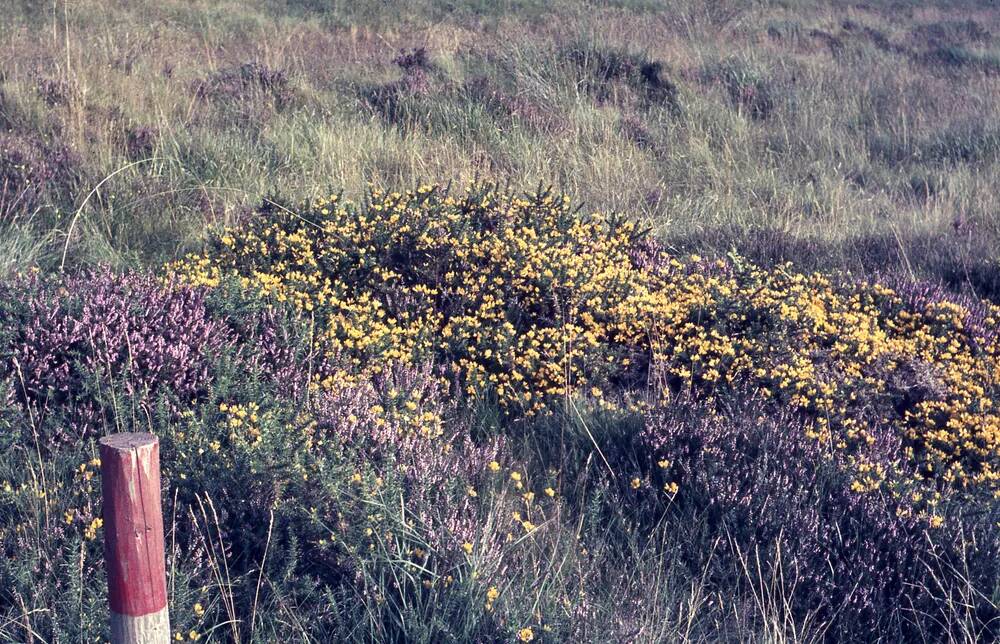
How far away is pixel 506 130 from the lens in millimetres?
7406

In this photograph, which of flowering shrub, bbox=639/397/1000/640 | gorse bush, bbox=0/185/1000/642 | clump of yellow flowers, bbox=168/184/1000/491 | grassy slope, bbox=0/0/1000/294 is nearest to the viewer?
gorse bush, bbox=0/185/1000/642

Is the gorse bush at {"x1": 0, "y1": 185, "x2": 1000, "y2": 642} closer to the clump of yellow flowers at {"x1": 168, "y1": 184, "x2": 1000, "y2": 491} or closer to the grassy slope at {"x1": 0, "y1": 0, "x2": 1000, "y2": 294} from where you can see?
the clump of yellow flowers at {"x1": 168, "y1": 184, "x2": 1000, "y2": 491}

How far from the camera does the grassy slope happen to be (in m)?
5.43

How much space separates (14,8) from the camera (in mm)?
11188

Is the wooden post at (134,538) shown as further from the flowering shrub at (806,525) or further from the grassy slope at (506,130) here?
the grassy slope at (506,130)

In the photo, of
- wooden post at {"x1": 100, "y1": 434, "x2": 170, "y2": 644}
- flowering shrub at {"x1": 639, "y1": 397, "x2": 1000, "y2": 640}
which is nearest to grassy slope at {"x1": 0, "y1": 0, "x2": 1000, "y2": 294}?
flowering shrub at {"x1": 639, "y1": 397, "x2": 1000, "y2": 640}

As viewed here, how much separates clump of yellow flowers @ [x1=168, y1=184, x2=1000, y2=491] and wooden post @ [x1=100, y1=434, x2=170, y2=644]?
1.76 meters

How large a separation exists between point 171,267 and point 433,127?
→ 3.83 m

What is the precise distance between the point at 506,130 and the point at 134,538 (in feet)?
20.8

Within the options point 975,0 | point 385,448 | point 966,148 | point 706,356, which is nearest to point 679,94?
point 966,148

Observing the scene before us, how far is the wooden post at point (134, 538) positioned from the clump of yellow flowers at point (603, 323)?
5.77 ft

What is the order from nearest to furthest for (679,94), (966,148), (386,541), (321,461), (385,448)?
(386,541)
(321,461)
(385,448)
(966,148)
(679,94)

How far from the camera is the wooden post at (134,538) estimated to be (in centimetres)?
139

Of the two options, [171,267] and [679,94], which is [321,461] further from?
[679,94]
